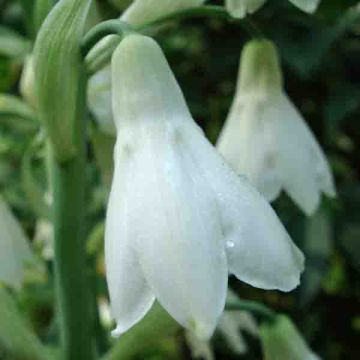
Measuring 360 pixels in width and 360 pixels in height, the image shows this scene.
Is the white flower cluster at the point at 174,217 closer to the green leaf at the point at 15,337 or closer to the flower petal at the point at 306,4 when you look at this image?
the flower petal at the point at 306,4

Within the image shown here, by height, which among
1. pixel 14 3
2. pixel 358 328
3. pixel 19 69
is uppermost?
pixel 14 3

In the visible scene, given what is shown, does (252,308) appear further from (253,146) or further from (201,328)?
(201,328)

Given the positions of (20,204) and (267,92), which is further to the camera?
(20,204)

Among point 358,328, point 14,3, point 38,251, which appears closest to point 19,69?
point 14,3

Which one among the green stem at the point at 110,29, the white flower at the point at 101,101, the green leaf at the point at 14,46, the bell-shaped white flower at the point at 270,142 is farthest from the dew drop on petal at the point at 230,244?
the green leaf at the point at 14,46

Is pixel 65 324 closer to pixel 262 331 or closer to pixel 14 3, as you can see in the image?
pixel 262 331
